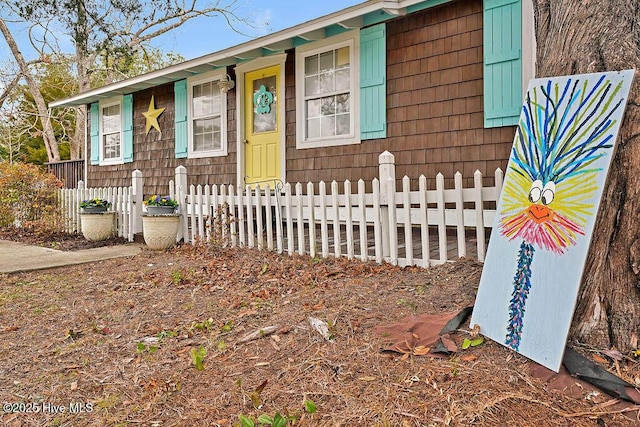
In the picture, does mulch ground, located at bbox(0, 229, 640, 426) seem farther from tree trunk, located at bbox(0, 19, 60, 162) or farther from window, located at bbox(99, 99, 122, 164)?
tree trunk, located at bbox(0, 19, 60, 162)

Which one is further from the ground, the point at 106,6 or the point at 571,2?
the point at 106,6

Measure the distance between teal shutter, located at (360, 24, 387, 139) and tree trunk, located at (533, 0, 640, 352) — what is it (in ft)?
14.0

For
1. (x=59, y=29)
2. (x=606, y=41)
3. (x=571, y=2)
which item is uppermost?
(x=59, y=29)

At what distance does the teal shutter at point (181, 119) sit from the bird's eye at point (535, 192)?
7755 mm

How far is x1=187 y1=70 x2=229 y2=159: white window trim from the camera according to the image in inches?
321

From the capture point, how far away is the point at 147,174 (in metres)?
9.72

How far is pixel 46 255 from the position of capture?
19.9 feet

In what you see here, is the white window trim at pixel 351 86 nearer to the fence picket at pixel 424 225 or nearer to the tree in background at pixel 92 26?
the fence picket at pixel 424 225

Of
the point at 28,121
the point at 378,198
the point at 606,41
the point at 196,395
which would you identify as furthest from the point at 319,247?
the point at 28,121

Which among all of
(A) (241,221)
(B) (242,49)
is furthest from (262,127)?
(A) (241,221)

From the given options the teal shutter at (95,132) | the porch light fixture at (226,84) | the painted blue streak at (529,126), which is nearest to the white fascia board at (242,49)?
the porch light fixture at (226,84)

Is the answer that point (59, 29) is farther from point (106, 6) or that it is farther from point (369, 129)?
point (369, 129)

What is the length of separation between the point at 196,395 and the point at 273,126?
6.04 m

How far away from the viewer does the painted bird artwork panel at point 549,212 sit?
177 centimetres
